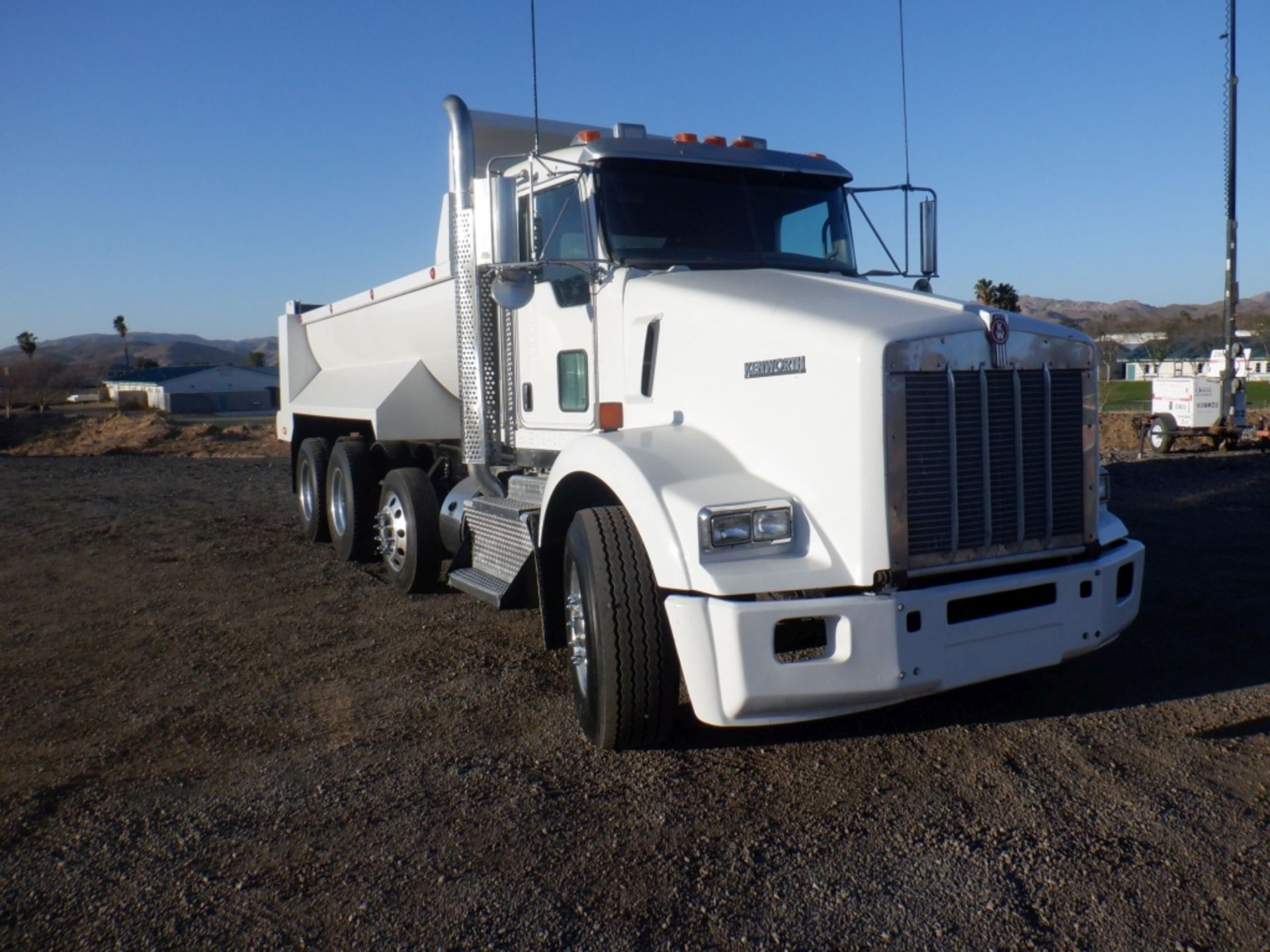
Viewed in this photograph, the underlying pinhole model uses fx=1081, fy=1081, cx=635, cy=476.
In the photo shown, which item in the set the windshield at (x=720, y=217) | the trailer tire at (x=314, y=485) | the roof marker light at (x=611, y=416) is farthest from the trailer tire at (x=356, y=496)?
the windshield at (x=720, y=217)

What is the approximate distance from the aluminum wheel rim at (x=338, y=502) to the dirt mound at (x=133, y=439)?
14971 millimetres

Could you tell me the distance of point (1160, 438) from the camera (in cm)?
2194

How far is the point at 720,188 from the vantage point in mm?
6094

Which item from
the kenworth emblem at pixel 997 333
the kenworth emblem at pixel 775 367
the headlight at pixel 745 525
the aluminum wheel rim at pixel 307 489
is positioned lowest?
the aluminum wheel rim at pixel 307 489

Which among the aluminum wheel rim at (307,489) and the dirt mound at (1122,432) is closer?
the aluminum wheel rim at (307,489)

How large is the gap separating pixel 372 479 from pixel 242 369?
105 meters

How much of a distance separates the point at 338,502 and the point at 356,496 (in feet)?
2.18

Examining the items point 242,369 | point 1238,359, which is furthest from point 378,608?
point 242,369

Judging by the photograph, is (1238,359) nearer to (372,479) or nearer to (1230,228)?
→ (1230,228)

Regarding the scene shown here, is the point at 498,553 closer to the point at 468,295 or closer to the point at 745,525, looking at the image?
the point at 468,295

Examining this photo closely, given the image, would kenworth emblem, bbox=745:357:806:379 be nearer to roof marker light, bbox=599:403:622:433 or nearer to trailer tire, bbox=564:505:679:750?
trailer tire, bbox=564:505:679:750

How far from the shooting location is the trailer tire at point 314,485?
10.0 metres

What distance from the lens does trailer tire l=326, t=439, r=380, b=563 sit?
901 centimetres

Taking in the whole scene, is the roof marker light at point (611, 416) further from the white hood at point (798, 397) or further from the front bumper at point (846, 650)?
the front bumper at point (846, 650)
